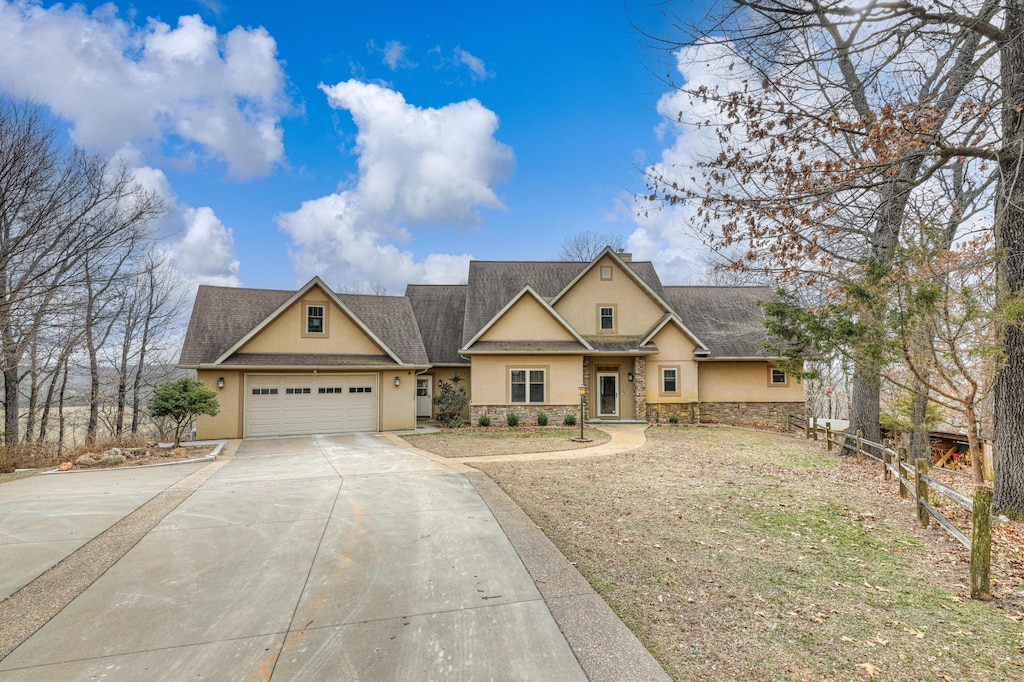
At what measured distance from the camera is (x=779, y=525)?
6715 mm

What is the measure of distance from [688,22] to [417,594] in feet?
22.6

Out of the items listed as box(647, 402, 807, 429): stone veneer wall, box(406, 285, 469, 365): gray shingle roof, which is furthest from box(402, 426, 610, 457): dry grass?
box(647, 402, 807, 429): stone veneer wall

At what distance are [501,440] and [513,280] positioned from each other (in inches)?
405

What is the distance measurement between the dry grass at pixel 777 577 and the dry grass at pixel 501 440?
3.72 metres

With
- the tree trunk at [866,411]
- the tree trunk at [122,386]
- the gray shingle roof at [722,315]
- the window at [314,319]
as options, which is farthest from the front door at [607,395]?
A: the tree trunk at [122,386]

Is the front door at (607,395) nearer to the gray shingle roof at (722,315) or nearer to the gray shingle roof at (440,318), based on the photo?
the gray shingle roof at (722,315)

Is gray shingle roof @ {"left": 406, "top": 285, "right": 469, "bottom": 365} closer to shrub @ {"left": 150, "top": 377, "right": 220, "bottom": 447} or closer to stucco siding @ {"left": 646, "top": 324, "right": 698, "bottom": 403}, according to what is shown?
stucco siding @ {"left": 646, "top": 324, "right": 698, "bottom": 403}

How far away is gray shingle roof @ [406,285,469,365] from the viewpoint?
841 inches

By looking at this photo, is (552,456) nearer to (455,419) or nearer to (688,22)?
(455,419)

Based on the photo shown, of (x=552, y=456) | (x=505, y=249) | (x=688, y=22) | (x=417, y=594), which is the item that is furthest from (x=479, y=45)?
(x=505, y=249)

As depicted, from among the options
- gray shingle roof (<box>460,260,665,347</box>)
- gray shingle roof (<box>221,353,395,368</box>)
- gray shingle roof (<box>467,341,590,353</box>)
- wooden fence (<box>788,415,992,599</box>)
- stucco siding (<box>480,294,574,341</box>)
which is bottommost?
wooden fence (<box>788,415,992,599</box>)

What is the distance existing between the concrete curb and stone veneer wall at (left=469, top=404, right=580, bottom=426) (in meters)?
12.8

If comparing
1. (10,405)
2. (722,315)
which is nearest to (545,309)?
(722,315)

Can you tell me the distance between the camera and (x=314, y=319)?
17453 mm
